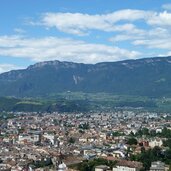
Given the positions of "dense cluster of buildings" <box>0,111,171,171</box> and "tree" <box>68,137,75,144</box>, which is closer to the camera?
"dense cluster of buildings" <box>0,111,171,171</box>

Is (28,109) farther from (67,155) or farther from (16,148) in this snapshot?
(67,155)

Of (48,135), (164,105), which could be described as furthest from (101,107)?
(48,135)

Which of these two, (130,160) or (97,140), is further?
(97,140)

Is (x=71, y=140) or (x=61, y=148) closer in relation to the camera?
(x=61, y=148)

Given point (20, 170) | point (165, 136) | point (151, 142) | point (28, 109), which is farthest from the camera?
point (28, 109)

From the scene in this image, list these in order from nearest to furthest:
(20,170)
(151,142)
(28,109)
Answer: (20,170), (151,142), (28,109)

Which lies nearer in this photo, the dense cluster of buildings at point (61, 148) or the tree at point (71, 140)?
the dense cluster of buildings at point (61, 148)

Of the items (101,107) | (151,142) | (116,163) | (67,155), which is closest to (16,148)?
(67,155)

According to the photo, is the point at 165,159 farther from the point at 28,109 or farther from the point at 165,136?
the point at 28,109

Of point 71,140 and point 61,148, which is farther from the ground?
point 71,140
